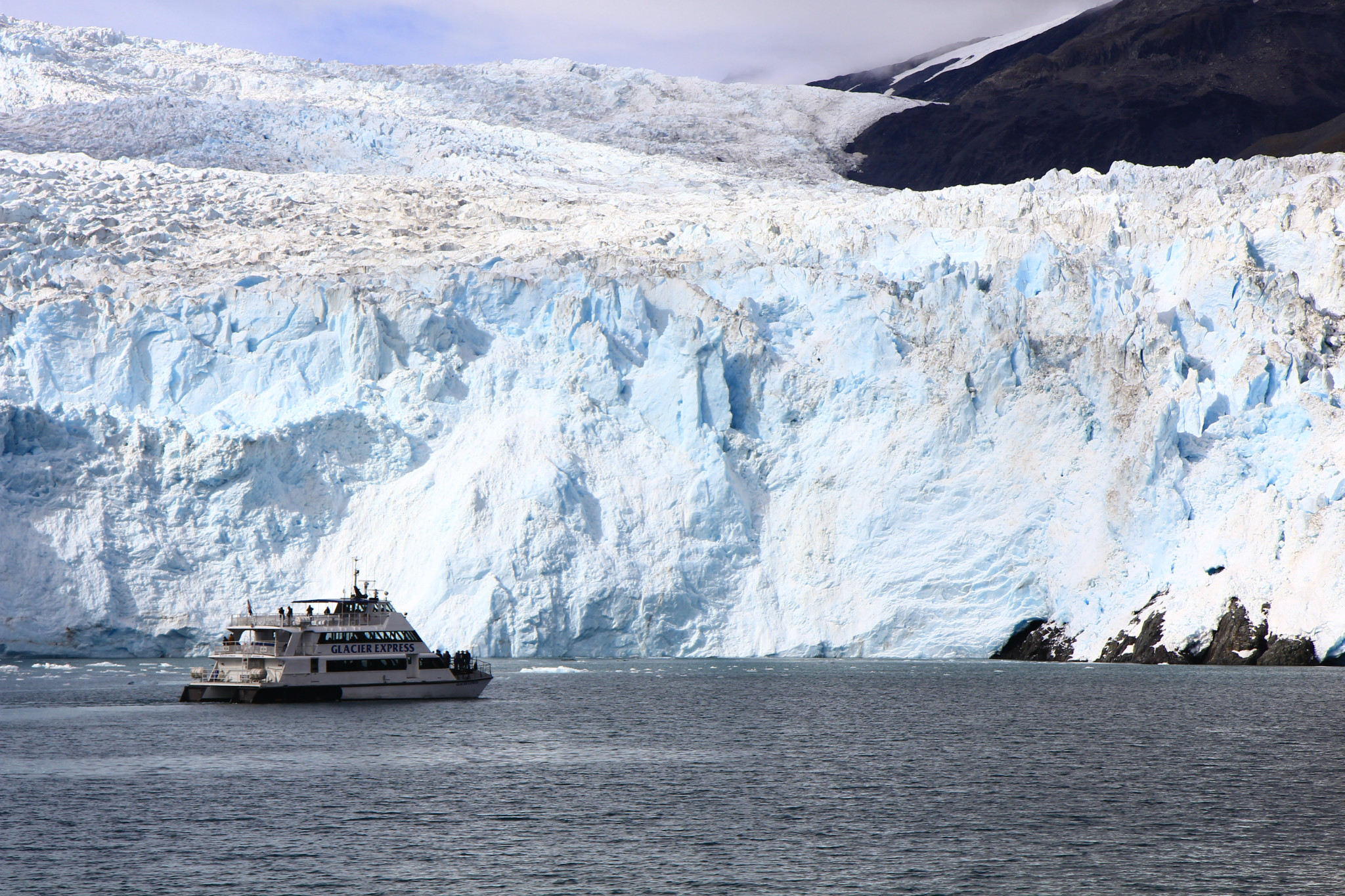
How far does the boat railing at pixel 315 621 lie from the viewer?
106ft

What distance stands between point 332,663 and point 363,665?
0.79m

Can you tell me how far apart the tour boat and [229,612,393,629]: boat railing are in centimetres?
2

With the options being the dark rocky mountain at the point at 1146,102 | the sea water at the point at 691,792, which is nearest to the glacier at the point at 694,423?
the sea water at the point at 691,792

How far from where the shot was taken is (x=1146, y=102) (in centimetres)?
7506

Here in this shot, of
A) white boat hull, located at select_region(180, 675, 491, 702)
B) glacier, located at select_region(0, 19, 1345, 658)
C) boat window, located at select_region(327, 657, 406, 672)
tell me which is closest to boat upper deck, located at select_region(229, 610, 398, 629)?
boat window, located at select_region(327, 657, 406, 672)

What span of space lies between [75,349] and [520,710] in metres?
20.8

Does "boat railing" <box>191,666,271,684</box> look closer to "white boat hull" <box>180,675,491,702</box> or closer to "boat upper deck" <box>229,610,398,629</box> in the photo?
"white boat hull" <box>180,675,491,702</box>

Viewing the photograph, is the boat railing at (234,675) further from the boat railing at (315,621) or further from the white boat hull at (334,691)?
the boat railing at (315,621)

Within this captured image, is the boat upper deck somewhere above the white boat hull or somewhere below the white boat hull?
above

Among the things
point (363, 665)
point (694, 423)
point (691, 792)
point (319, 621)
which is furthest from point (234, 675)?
point (691, 792)

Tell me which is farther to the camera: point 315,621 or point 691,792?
point 315,621

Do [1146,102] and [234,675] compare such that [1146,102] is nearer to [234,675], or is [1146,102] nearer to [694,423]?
[694,423]

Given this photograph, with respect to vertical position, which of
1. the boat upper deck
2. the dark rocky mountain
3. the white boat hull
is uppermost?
the dark rocky mountain

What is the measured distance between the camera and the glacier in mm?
38156
